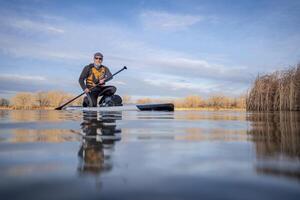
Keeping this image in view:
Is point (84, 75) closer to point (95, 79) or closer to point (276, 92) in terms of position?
point (95, 79)

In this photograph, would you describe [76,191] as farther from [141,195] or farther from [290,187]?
[290,187]

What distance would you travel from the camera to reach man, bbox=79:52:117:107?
1031 centimetres

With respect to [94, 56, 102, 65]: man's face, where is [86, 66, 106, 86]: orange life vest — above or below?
below

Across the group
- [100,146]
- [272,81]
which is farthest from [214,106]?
[100,146]

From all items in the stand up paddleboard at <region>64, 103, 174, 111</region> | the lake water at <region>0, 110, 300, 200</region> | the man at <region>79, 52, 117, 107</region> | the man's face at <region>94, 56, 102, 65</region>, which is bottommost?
the lake water at <region>0, 110, 300, 200</region>

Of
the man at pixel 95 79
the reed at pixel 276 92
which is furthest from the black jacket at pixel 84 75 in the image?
the reed at pixel 276 92

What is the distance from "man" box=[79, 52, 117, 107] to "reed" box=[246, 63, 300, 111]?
25.4 ft

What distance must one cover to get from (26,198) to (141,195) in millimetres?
371

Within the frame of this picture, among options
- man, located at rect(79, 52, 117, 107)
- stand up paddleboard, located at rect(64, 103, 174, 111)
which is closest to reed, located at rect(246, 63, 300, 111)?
stand up paddleboard, located at rect(64, 103, 174, 111)

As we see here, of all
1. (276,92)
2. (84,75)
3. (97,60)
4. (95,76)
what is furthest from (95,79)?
(276,92)

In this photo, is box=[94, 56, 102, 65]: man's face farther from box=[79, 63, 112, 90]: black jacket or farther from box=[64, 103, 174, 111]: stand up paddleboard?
box=[64, 103, 174, 111]: stand up paddleboard

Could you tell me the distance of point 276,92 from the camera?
13781 millimetres

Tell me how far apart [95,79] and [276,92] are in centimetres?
880

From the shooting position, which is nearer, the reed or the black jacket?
the black jacket
